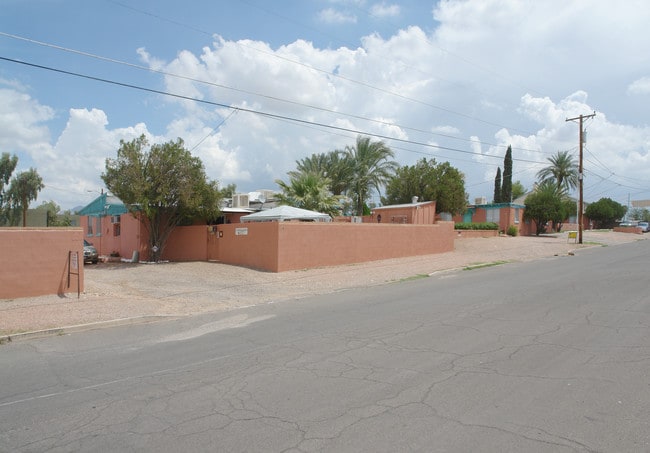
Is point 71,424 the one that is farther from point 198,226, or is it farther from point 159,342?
point 198,226

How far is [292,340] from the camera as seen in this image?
7.96 metres

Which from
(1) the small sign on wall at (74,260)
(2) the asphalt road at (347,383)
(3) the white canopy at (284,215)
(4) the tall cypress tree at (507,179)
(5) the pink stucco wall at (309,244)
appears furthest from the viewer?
(4) the tall cypress tree at (507,179)

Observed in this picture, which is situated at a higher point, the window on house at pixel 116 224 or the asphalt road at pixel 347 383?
the window on house at pixel 116 224

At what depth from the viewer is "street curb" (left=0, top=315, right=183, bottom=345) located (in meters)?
8.82

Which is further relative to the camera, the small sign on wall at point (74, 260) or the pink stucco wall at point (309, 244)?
the pink stucco wall at point (309, 244)

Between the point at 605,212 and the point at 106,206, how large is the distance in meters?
63.1

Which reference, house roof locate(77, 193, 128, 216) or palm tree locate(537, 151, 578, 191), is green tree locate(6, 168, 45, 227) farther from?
palm tree locate(537, 151, 578, 191)

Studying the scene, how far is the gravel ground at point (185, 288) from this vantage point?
34.8ft

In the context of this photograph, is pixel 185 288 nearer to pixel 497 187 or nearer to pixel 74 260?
pixel 74 260

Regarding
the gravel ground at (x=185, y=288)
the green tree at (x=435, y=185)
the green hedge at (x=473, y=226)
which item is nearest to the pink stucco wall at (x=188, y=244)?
the gravel ground at (x=185, y=288)

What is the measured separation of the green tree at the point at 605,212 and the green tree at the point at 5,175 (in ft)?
228

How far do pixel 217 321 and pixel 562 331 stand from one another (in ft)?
22.3

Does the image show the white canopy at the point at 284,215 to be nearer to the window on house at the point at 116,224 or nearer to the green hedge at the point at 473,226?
the window on house at the point at 116,224

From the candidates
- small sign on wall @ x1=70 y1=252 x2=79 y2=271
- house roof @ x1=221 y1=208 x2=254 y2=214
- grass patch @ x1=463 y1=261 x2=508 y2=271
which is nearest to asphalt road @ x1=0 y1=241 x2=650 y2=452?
small sign on wall @ x1=70 y1=252 x2=79 y2=271
